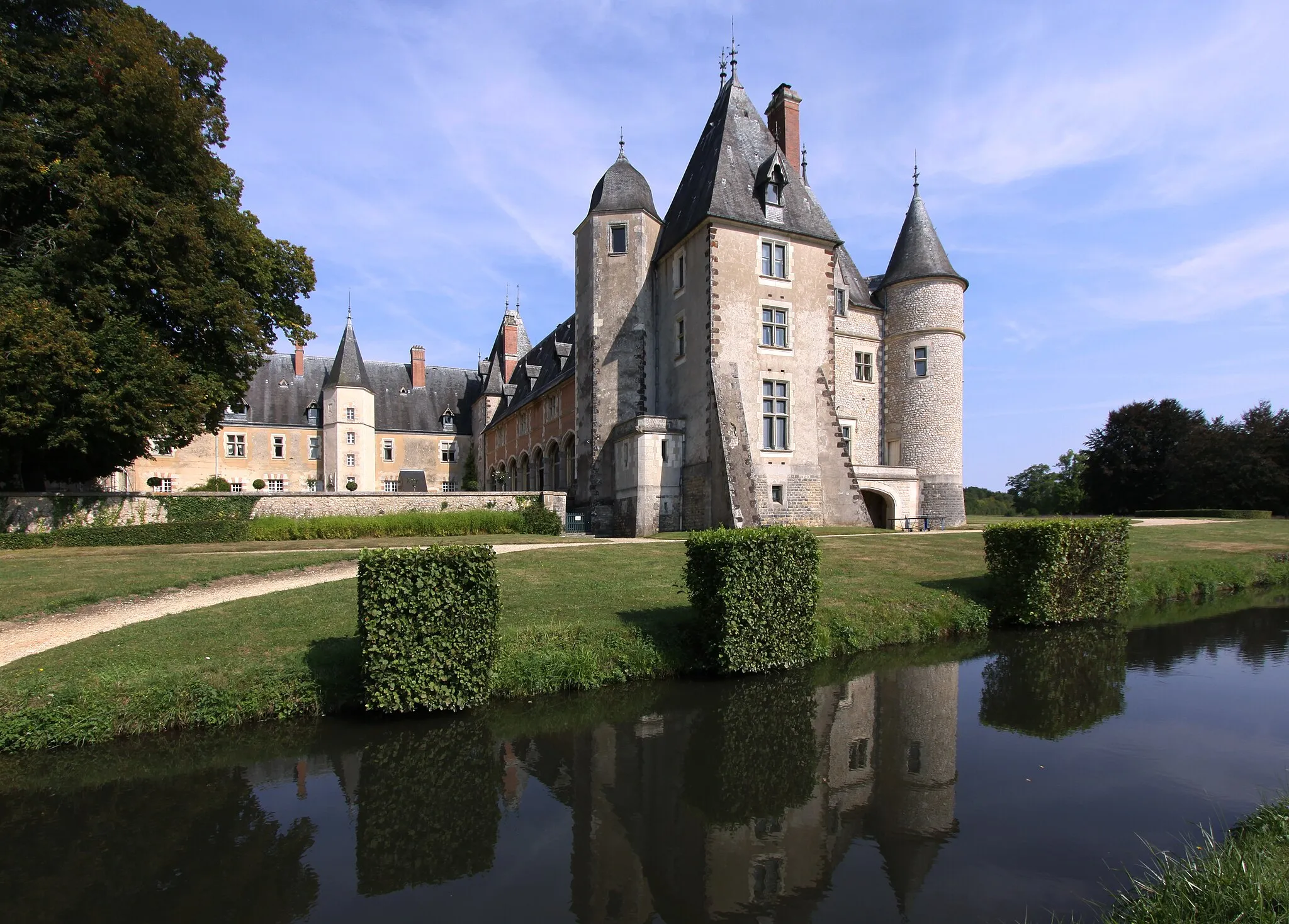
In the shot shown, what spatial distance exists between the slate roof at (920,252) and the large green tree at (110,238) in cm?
2248

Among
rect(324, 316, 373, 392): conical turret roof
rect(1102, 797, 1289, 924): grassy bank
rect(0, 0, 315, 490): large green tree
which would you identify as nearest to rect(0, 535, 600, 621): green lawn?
rect(0, 0, 315, 490): large green tree

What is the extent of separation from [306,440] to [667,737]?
149 ft

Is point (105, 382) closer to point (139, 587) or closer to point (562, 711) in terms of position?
point (139, 587)

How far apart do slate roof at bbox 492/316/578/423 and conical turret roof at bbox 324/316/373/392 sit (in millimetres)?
9015

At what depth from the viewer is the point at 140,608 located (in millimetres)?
9906

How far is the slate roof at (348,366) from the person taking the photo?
44.1 meters

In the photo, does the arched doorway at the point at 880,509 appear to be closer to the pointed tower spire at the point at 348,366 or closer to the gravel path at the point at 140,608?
the gravel path at the point at 140,608

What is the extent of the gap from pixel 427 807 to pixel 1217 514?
39.2m

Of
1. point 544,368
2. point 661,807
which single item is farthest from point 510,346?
point 661,807

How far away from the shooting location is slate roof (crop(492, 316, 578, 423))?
3147 cm

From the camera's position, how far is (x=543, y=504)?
77.5 feet

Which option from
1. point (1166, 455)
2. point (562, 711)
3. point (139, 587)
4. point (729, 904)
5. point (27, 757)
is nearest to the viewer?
point (729, 904)

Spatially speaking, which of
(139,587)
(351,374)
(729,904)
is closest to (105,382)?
(139,587)

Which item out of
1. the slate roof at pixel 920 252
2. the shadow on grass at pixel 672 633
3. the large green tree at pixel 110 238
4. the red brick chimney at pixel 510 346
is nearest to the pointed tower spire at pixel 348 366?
the red brick chimney at pixel 510 346
